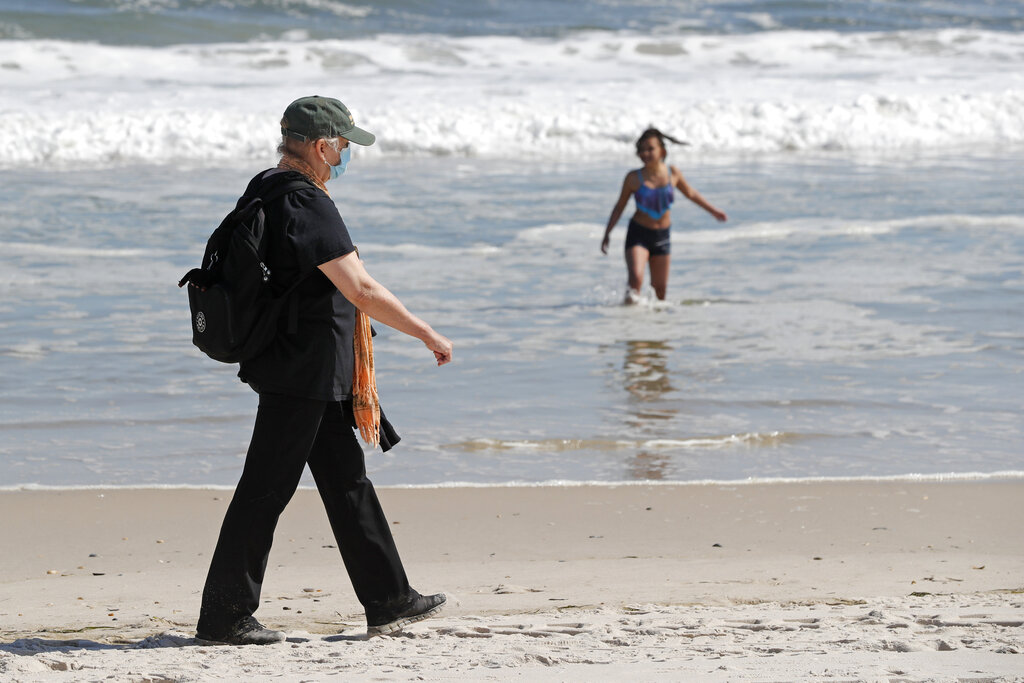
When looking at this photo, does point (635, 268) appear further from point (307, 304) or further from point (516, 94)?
point (516, 94)

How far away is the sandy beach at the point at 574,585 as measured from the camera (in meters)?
3.32

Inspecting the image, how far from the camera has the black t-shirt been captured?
337 centimetres

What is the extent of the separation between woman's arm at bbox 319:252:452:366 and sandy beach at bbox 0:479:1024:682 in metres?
0.88

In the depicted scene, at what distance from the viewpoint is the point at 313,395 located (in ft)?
11.4

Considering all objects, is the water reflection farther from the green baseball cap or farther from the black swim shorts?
the green baseball cap

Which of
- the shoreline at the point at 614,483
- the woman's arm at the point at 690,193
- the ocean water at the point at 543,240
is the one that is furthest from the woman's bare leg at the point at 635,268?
the shoreline at the point at 614,483

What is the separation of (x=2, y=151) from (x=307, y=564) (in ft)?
52.5

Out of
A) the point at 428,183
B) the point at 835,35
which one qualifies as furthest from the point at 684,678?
the point at 835,35

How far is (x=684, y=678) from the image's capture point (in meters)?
3.05

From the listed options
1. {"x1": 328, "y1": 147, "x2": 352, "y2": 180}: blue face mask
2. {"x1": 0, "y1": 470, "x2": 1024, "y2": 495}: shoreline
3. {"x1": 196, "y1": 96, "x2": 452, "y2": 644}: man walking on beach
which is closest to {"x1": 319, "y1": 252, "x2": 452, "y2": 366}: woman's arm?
{"x1": 196, "y1": 96, "x2": 452, "y2": 644}: man walking on beach

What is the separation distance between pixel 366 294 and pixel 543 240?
31.1 feet

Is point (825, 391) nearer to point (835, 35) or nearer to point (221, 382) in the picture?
point (221, 382)

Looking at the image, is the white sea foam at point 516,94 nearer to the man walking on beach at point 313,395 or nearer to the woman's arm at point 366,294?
the man walking on beach at point 313,395

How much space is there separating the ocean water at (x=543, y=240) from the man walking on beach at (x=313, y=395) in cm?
193
